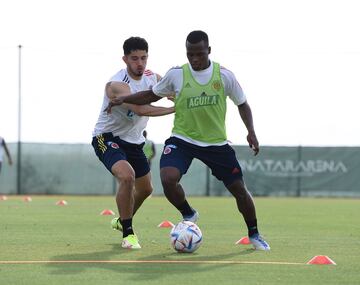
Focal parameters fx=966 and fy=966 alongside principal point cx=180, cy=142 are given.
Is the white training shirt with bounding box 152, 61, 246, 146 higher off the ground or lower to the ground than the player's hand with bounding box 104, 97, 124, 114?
higher

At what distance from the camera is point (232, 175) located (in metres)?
10.5

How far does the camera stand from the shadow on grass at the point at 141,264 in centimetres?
839

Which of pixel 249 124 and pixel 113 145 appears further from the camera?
pixel 113 145

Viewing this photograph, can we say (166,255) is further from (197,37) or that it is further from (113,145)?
(197,37)

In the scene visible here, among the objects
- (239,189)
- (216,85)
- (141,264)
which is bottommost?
(141,264)

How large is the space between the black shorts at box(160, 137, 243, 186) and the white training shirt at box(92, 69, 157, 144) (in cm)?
97

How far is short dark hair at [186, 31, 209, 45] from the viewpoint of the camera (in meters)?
10.1

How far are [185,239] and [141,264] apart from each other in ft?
3.48

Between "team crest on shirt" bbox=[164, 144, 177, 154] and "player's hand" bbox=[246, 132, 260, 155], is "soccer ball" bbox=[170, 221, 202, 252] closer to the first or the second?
"team crest on shirt" bbox=[164, 144, 177, 154]

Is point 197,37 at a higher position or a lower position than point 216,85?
higher

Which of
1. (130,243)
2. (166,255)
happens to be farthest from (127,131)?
(166,255)

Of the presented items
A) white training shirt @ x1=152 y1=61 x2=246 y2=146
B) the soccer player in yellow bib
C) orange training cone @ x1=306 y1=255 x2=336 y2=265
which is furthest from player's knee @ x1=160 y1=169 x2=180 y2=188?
orange training cone @ x1=306 y1=255 x2=336 y2=265

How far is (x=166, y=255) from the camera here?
32.2 feet

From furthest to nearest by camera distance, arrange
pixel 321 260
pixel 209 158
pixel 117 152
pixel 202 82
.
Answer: pixel 117 152 < pixel 209 158 < pixel 202 82 < pixel 321 260
